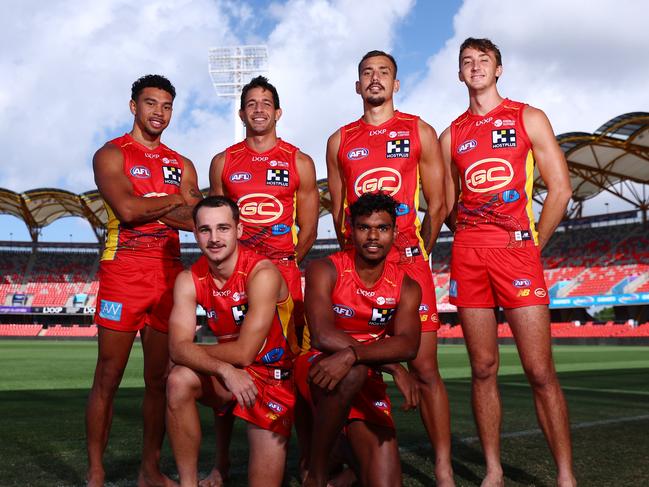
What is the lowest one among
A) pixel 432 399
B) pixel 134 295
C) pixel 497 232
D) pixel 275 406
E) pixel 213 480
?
pixel 213 480

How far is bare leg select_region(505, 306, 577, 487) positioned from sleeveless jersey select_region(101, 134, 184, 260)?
2182mm

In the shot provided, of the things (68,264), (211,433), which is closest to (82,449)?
(211,433)

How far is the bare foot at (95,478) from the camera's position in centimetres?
381

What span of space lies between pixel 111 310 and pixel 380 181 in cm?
185

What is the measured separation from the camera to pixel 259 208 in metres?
4.74

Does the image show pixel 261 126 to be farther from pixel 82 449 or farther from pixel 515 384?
pixel 515 384

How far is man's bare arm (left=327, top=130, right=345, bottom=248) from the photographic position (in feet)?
15.4

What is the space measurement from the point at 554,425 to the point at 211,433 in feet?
10.4

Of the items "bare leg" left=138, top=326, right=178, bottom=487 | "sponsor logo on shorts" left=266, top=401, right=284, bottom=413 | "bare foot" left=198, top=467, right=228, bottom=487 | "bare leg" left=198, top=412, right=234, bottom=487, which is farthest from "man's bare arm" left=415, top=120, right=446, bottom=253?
"bare foot" left=198, top=467, right=228, bottom=487

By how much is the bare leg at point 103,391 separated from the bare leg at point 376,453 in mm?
1416

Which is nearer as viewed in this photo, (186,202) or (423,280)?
(423,280)

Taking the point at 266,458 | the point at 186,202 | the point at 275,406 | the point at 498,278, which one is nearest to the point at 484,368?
the point at 498,278

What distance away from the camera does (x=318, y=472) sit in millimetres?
3330

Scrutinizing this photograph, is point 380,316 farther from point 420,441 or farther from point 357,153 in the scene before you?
point 420,441
